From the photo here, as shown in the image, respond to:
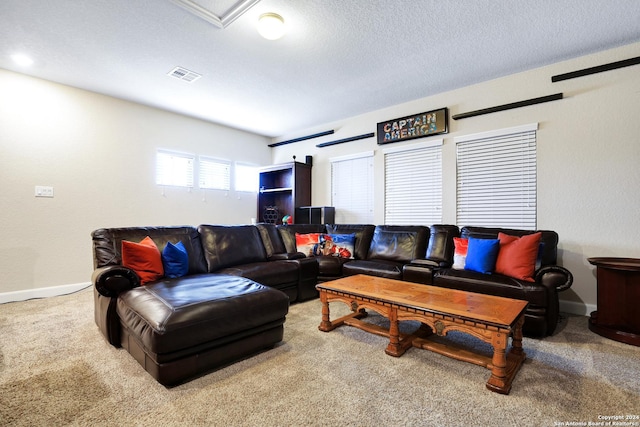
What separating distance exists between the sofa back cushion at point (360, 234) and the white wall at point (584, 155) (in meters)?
2.04

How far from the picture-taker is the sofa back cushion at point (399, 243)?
3.73 meters

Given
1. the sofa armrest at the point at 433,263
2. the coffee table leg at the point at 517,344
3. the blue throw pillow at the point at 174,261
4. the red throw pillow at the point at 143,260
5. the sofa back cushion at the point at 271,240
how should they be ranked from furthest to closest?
the sofa back cushion at the point at 271,240, the sofa armrest at the point at 433,263, the blue throw pillow at the point at 174,261, the red throw pillow at the point at 143,260, the coffee table leg at the point at 517,344

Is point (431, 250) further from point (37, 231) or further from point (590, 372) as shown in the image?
point (37, 231)

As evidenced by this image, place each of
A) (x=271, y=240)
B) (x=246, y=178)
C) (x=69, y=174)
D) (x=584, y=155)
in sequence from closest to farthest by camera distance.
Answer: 1. (x=584, y=155)
2. (x=69, y=174)
3. (x=271, y=240)
4. (x=246, y=178)

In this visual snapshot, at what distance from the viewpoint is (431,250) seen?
3.59 meters

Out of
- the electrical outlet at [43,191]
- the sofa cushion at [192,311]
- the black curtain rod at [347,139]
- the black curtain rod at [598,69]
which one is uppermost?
the black curtain rod at [598,69]

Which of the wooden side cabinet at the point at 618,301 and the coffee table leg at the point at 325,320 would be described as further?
the coffee table leg at the point at 325,320

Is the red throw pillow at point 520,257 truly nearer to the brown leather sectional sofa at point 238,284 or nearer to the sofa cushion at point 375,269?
the brown leather sectional sofa at point 238,284

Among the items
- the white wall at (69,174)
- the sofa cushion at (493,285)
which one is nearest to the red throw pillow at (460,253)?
the sofa cushion at (493,285)

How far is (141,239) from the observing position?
2770 mm

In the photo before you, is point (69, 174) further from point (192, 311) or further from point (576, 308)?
point (576, 308)

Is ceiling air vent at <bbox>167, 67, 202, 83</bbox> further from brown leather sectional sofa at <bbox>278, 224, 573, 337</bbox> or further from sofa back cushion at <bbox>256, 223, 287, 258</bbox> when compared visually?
brown leather sectional sofa at <bbox>278, 224, 573, 337</bbox>

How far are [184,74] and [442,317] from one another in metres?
3.73

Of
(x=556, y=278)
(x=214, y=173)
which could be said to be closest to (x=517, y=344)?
(x=556, y=278)
